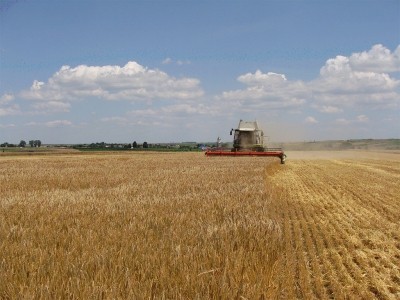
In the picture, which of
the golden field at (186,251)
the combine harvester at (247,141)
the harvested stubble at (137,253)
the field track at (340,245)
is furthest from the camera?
the combine harvester at (247,141)

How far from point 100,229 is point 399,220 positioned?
8.86 meters

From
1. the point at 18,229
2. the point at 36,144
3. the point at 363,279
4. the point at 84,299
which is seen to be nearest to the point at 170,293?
the point at 84,299

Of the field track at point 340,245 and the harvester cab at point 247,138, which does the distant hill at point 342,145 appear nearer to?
the harvester cab at point 247,138

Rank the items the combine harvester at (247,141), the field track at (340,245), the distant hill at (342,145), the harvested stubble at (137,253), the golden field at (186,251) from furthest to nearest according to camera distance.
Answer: the distant hill at (342,145), the combine harvester at (247,141), the field track at (340,245), the golden field at (186,251), the harvested stubble at (137,253)

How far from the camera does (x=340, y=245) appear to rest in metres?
8.78

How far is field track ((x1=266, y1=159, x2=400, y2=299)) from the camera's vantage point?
616cm

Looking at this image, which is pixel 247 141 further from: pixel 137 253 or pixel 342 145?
pixel 342 145

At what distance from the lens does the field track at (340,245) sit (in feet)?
20.2

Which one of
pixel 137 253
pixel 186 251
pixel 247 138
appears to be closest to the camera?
pixel 137 253

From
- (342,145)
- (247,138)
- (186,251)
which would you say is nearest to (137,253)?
(186,251)

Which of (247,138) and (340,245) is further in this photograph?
(247,138)

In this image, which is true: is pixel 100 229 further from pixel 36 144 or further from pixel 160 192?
pixel 36 144

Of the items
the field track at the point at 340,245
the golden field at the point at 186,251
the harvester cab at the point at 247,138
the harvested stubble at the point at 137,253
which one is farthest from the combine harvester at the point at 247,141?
the harvested stubble at the point at 137,253

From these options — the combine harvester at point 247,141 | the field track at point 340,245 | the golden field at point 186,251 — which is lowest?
the field track at point 340,245
